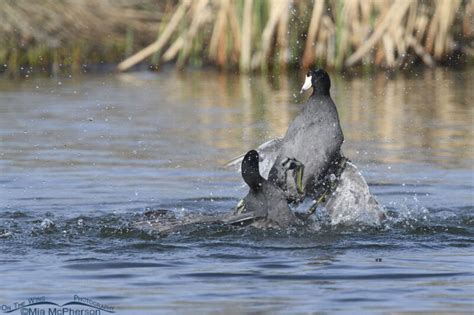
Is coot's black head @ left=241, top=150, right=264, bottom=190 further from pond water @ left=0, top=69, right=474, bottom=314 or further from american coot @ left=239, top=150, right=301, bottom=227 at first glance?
pond water @ left=0, top=69, right=474, bottom=314

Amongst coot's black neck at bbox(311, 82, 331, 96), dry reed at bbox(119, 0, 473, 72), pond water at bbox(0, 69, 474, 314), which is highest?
dry reed at bbox(119, 0, 473, 72)

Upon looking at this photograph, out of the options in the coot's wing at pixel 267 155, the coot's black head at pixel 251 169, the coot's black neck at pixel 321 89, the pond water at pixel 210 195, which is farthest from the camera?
the coot's wing at pixel 267 155

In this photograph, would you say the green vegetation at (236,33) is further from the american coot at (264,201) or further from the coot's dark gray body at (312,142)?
the american coot at (264,201)

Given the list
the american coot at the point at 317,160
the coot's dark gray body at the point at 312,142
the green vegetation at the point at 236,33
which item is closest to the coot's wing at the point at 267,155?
the american coot at the point at 317,160

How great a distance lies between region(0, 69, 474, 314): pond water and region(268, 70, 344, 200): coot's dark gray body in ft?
1.53

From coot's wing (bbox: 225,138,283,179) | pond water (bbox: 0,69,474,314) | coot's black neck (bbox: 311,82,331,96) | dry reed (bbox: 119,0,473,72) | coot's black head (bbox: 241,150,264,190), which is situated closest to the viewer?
pond water (bbox: 0,69,474,314)

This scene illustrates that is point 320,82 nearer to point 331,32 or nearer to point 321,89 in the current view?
point 321,89

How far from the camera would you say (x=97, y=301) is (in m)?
5.27

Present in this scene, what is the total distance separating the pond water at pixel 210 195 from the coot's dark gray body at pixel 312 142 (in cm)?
47

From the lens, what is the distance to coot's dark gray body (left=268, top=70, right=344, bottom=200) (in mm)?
7332

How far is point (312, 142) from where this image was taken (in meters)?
7.32

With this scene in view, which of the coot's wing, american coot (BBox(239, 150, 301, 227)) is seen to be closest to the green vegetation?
the coot's wing

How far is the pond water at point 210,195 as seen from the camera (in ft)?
18.0

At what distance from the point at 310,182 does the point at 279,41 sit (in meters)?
7.45
